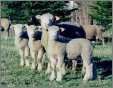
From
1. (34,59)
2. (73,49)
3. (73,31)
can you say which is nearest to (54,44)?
(73,49)

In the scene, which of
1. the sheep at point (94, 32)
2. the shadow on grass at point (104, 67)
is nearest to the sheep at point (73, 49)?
the shadow on grass at point (104, 67)

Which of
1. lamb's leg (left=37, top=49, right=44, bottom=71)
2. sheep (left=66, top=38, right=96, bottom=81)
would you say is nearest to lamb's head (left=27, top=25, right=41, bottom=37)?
lamb's leg (left=37, top=49, right=44, bottom=71)

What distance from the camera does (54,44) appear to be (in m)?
4.53

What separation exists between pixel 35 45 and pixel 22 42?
226mm

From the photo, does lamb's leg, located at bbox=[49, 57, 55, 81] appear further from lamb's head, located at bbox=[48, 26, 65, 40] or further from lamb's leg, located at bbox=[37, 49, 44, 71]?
lamb's leg, located at bbox=[37, 49, 44, 71]

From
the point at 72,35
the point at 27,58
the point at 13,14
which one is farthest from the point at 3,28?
the point at 72,35

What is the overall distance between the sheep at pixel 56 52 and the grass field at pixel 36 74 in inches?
3.9

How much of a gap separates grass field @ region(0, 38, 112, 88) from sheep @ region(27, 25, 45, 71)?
15 cm

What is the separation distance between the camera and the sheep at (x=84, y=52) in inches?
178

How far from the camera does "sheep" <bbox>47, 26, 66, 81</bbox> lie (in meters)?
4.51

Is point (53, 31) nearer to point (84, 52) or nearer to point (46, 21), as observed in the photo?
point (46, 21)

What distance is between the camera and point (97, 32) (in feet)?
17.9

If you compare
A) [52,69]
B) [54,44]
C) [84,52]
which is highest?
[54,44]

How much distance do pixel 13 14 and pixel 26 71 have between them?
3.59 feet
